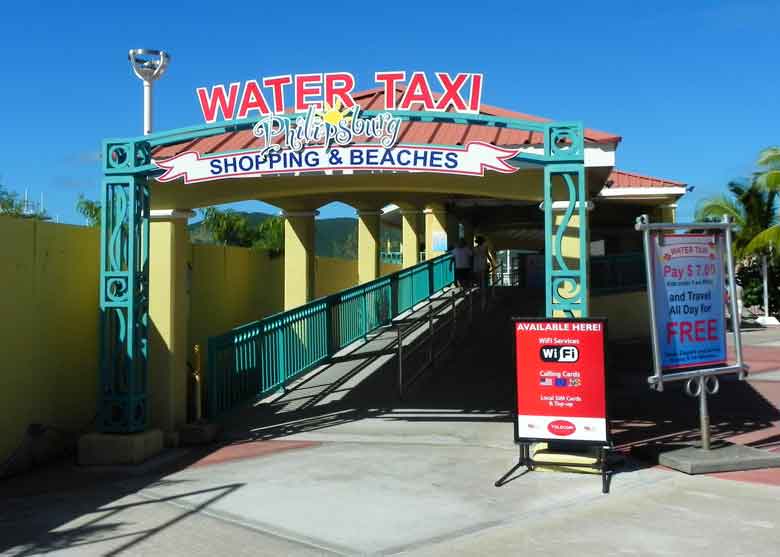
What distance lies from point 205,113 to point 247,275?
605 centimetres

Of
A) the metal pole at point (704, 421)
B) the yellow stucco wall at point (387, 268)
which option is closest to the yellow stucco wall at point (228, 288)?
the metal pole at point (704, 421)

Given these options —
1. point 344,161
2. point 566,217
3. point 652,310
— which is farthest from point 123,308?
point 652,310

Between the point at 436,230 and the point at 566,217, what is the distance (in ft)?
48.1

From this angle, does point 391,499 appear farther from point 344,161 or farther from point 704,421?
point 344,161

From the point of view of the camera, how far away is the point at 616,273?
69.4 ft

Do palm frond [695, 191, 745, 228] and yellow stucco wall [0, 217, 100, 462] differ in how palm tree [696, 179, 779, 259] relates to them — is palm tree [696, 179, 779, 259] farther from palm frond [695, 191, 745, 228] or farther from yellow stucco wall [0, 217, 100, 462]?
yellow stucco wall [0, 217, 100, 462]

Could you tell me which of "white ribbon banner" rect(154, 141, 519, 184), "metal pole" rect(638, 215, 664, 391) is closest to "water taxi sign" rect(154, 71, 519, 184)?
"white ribbon banner" rect(154, 141, 519, 184)

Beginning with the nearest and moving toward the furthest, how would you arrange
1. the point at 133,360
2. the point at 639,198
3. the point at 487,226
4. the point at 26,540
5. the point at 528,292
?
the point at 26,540 → the point at 133,360 → the point at 528,292 → the point at 639,198 → the point at 487,226

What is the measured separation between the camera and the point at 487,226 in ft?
102

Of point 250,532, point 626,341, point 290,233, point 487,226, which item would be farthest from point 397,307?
point 487,226

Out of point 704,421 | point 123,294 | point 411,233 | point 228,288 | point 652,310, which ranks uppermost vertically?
point 411,233

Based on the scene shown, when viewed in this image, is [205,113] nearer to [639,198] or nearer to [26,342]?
[26,342]

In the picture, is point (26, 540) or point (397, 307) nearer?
point (26, 540)

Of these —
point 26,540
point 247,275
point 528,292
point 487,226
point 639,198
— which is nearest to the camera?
point 26,540
